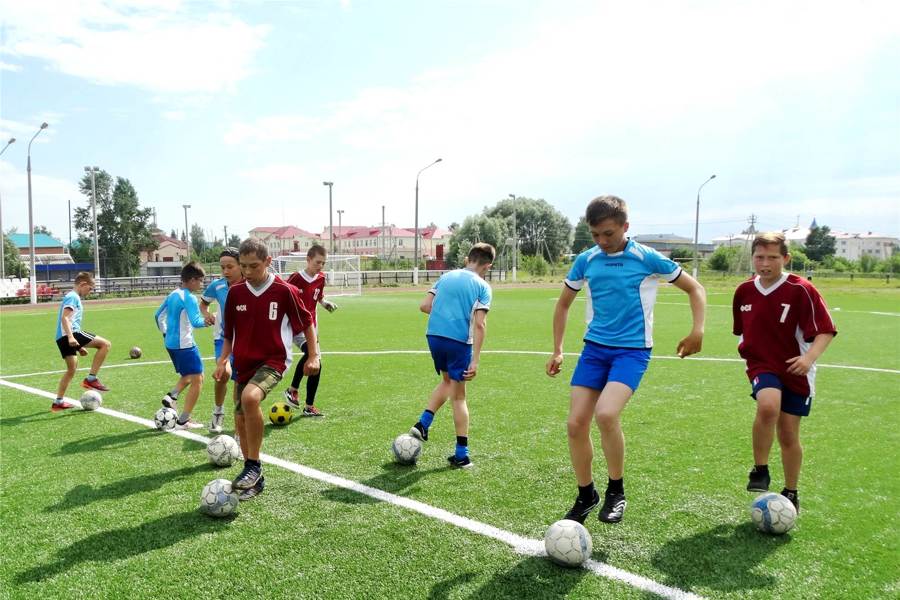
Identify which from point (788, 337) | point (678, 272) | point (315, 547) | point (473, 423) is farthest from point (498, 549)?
point (473, 423)

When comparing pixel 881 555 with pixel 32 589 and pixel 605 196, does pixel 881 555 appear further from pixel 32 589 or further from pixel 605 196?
pixel 32 589

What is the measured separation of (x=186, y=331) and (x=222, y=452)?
2.20 m

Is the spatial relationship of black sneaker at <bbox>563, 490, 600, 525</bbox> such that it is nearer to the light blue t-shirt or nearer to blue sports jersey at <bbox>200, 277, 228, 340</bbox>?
the light blue t-shirt

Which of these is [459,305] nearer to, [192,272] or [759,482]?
[759,482]

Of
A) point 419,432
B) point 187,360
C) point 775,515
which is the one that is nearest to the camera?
point 775,515

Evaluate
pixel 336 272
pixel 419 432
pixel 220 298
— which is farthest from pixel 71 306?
pixel 336 272

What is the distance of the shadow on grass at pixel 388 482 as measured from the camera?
4.95 m

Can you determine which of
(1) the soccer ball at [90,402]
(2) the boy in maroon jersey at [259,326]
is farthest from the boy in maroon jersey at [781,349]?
(1) the soccer ball at [90,402]

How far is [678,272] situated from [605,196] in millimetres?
750

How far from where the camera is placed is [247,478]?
499cm

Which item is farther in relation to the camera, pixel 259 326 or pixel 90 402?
pixel 90 402

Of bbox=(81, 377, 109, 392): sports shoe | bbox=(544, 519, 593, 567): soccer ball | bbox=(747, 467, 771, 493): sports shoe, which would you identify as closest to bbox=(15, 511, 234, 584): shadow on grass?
bbox=(544, 519, 593, 567): soccer ball

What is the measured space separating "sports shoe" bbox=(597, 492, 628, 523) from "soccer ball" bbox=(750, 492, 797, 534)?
35.4 inches

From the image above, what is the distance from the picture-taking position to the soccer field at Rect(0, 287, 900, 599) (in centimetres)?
364
